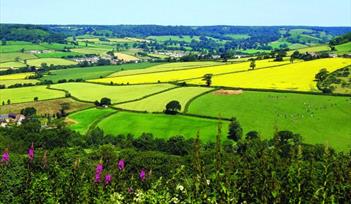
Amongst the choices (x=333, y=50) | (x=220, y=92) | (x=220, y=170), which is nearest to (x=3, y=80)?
(x=220, y=92)

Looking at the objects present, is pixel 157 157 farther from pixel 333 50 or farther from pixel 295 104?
pixel 333 50

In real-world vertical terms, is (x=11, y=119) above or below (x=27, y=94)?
below

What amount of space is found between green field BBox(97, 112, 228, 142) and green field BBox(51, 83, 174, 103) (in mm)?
16349

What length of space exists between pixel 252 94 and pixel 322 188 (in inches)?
3968

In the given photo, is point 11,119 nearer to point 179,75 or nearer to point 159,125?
point 159,125

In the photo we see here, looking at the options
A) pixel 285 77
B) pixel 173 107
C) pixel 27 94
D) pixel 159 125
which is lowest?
pixel 27 94

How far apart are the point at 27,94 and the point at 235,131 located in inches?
2662

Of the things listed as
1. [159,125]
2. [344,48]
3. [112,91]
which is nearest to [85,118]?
[159,125]

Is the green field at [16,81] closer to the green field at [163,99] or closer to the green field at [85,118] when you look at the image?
the green field at [85,118]

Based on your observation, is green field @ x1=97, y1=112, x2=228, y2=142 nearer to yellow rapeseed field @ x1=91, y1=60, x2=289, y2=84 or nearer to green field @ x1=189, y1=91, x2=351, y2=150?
green field @ x1=189, y1=91, x2=351, y2=150

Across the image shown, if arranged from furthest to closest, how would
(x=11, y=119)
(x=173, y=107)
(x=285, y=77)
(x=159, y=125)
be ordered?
(x=285, y=77), (x=11, y=119), (x=173, y=107), (x=159, y=125)

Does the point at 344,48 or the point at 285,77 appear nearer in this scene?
the point at 285,77

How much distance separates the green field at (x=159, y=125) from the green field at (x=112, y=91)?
1635 cm

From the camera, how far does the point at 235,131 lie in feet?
269
